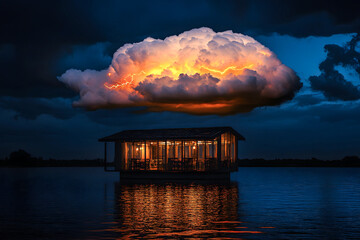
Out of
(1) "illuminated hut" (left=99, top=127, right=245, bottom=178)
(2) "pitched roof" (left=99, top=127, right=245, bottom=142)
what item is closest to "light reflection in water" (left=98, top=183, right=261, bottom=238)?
(2) "pitched roof" (left=99, top=127, right=245, bottom=142)

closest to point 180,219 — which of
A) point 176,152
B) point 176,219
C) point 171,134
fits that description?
point 176,219

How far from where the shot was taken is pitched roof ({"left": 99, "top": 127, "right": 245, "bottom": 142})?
123 feet

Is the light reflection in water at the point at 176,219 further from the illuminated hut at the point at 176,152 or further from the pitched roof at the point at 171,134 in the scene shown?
the illuminated hut at the point at 176,152

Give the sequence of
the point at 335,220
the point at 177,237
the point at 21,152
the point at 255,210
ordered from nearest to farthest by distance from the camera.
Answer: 1. the point at 177,237
2. the point at 335,220
3. the point at 255,210
4. the point at 21,152

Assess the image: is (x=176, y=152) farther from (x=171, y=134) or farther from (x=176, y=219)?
(x=176, y=219)

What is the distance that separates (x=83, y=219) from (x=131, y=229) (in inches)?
119

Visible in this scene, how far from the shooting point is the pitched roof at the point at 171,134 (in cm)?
3756

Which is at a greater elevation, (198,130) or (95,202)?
(198,130)

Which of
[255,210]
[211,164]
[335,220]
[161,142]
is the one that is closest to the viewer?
[335,220]

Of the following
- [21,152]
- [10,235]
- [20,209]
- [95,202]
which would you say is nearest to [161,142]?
[95,202]

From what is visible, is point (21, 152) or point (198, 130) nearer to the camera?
point (198, 130)

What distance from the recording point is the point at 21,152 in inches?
5226

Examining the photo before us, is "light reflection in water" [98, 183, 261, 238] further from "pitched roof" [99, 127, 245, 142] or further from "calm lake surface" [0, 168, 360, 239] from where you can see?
"pitched roof" [99, 127, 245, 142]

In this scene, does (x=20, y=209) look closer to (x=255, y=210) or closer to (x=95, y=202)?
(x=95, y=202)
